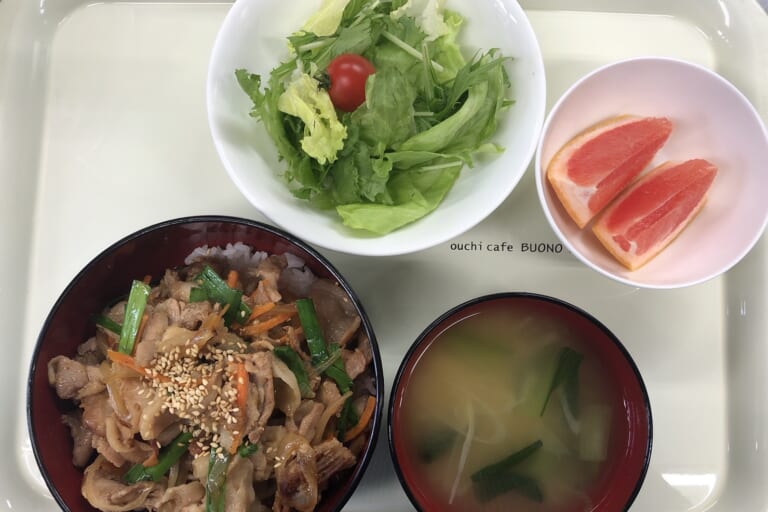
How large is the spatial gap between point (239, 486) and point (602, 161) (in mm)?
1129

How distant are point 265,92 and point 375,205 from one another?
37 cm

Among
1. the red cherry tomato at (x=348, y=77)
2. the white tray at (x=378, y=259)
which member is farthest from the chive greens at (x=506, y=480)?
the red cherry tomato at (x=348, y=77)

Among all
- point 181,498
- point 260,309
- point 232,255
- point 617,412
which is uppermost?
point 232,255

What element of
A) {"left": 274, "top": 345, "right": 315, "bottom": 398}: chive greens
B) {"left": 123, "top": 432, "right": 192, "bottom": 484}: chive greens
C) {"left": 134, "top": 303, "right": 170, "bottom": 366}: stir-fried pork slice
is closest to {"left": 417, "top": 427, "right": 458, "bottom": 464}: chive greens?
{"left": 274, "top": 345, "right": 315, "bottom": 398}: chive greens

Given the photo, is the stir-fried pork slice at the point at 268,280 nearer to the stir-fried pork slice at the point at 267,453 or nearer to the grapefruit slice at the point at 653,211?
the stir-fried pork slice at the point at 267,453

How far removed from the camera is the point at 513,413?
150 centimetres

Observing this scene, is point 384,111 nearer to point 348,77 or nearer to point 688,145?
point 348,77

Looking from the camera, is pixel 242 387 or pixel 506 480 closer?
pixel 242 387

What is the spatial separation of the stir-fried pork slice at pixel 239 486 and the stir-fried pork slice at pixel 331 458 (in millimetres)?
149

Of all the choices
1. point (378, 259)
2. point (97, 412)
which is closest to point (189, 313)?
point (97, 412)

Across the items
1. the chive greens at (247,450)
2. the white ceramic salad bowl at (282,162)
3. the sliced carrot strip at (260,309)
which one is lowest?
the chive greens at (247,450)

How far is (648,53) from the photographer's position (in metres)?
1.70

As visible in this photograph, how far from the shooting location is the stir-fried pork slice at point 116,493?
128 cm

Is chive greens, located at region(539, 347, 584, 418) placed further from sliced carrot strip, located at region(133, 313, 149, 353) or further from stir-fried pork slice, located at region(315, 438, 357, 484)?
sliced carrot strip, located at region(133, 313, 149, 353)
